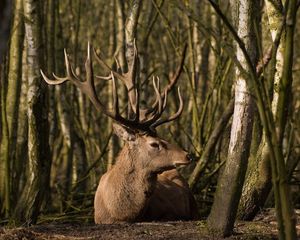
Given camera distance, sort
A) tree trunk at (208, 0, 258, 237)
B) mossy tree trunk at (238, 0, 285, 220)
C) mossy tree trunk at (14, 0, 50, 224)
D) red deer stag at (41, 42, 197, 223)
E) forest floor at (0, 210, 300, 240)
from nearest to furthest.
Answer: tree trunk at (208, 0, 258, 237) < forest floor at (0, 210, 300, 240) < mossy tree trunk at (238, 0, 285, 220) < mossy tree trunk at (14, 0, 50, 224) < red deer stag at (41, 42, 197, 223)

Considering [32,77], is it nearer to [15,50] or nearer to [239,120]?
[15,50]

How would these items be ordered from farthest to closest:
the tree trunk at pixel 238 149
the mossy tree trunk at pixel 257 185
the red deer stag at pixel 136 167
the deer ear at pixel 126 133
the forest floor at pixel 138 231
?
1. the deer ear at pixel 126 133
2. the red deer stag at pixel 136 167
3. the mossy tree trunk at pixel 257 185
4. the forest floor at pixel 138 231
5. the tree trunk at pixel 238 149

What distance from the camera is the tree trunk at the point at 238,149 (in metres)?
6.10

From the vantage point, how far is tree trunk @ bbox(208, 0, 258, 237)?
6.10 metres

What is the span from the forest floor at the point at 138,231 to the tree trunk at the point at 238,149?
6.5 inches

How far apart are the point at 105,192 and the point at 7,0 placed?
4465mm

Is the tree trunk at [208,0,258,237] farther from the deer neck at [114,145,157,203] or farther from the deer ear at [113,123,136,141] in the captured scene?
the deer ear at [113,123,136,141]

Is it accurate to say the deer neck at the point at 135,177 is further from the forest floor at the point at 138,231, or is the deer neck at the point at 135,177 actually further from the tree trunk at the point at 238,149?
the tree trunk at the point at 238,149

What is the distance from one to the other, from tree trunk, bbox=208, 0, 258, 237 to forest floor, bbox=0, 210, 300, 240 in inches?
6.5

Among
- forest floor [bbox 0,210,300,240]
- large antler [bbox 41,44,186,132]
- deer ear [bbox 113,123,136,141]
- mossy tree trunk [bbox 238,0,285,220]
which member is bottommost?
forest floor [bbox 0,210,300,240]

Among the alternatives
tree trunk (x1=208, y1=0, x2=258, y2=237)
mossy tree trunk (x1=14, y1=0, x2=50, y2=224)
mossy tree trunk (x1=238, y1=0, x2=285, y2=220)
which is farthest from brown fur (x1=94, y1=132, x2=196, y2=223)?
tree trunk (x1=208, y1=0, x2=258, y2=237)

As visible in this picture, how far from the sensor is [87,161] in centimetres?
1514

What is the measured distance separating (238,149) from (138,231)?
1.26m

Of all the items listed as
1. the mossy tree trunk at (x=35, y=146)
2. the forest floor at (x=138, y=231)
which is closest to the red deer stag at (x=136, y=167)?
the mossy tree trunk at (x=35, y=146)
